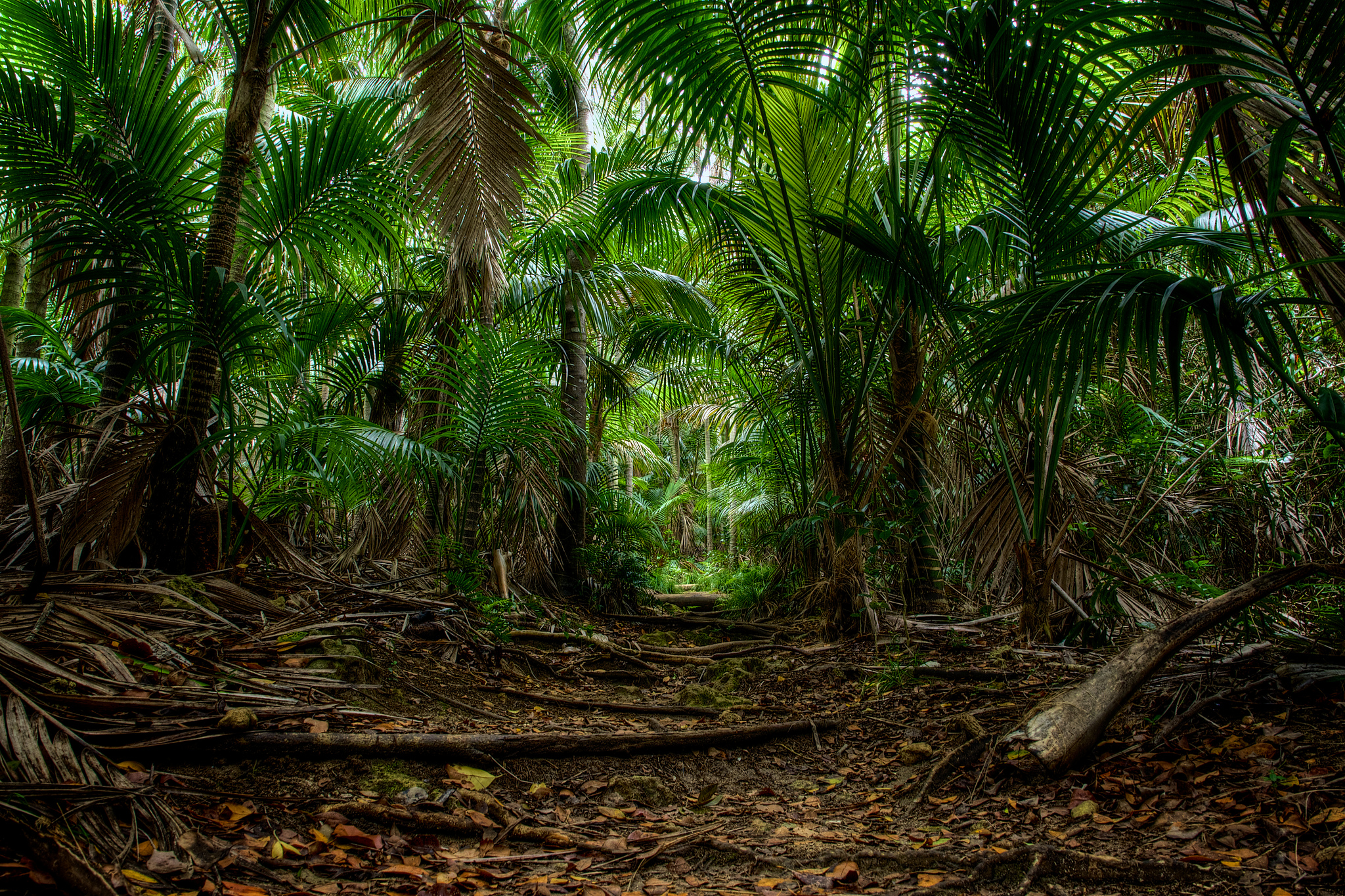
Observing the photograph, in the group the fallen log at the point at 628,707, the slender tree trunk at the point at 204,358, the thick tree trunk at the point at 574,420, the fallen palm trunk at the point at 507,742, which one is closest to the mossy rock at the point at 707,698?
the fallen log at the point at 628,707

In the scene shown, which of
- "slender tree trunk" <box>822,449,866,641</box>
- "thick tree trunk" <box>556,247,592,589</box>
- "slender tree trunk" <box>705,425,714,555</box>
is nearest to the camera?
"slender tree trunk" <box>822,449,866,641</box>

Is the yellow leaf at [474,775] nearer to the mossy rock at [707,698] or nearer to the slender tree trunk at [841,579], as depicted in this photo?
the mossy rock at [707,698]

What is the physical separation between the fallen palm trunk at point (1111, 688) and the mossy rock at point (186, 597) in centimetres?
273

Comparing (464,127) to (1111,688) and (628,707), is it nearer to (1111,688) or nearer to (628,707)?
(628,707)

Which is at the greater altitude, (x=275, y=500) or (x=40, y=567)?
(x=275, y=500)

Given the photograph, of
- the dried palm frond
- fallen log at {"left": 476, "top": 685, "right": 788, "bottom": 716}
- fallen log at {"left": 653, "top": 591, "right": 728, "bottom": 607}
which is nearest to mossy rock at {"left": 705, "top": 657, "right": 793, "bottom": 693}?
fallen log at {"left": 476, "top": 685, "right": 788, "bottom": 716}

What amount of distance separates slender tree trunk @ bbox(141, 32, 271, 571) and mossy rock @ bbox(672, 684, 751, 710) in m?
2.19

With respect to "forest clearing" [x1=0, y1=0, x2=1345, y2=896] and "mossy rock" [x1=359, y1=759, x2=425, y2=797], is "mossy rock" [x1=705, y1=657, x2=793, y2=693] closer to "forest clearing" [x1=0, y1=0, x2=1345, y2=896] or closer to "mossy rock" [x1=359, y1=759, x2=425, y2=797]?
"forest clearing" [x1=0, y1=0, x2=1345, y2=896]

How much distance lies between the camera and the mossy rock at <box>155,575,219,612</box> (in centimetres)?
242

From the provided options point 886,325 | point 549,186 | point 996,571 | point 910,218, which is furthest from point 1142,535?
point 549,186

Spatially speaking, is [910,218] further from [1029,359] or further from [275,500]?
[275,500]

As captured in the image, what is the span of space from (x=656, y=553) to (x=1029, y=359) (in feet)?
21.7

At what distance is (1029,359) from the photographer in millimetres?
1899

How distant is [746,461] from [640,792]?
362 cm
